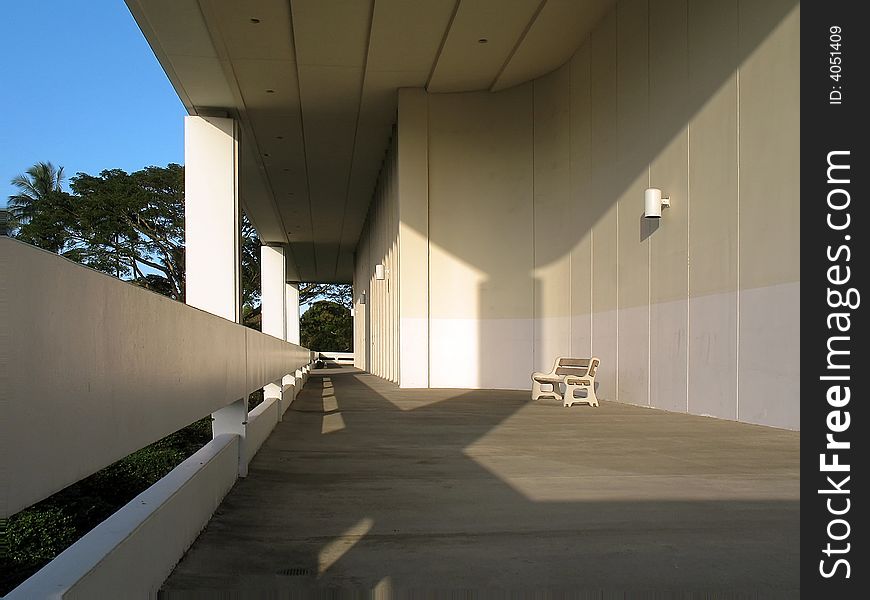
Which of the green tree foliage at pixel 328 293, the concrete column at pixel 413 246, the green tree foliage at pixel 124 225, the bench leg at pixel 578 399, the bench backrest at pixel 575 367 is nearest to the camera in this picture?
the bench leg at pixel 578 399

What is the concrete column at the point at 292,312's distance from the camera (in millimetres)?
34800

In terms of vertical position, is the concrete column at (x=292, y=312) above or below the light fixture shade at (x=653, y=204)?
below

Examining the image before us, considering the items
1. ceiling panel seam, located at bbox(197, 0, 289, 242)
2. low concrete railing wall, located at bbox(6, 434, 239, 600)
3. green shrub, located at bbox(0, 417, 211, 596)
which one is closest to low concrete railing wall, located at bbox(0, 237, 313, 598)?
low concrete railing wall, located at bbox(6, 434, 239, 600)

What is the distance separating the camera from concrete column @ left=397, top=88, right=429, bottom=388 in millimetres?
12523

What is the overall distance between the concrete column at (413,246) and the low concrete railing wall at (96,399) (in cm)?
993

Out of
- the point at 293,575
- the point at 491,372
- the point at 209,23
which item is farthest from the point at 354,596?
the point at 491,372

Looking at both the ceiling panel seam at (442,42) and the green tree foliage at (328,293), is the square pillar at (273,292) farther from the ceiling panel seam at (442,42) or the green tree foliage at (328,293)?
the green tree foliage at (328,293)

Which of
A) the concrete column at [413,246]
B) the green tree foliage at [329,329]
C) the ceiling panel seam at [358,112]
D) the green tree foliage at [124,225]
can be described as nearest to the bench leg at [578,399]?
the concrete column at [413,246]

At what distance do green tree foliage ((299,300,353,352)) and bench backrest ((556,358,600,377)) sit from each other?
143ft

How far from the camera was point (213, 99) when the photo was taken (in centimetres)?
1291

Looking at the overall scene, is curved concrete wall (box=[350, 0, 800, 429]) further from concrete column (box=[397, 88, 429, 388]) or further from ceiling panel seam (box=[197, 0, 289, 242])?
ceiling panel seam (box=[197, 0, 289, 242])

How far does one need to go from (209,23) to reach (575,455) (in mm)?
7749

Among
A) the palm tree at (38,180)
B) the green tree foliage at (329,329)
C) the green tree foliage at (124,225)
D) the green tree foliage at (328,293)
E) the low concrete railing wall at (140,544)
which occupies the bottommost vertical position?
the green tree foliage at (329,329)
